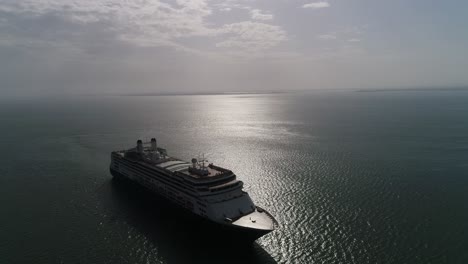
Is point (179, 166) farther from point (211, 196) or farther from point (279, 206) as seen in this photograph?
point (279, 206)

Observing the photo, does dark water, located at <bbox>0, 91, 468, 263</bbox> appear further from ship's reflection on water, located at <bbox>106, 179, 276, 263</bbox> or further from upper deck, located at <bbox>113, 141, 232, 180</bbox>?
upper deck, located at <bbox>113, 141, 232, 180</bbox>

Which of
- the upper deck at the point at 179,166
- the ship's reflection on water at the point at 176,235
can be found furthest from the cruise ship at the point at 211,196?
the ship's reflection on water at the point at 176,235

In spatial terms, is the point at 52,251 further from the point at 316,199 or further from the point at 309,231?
the point at 316,199

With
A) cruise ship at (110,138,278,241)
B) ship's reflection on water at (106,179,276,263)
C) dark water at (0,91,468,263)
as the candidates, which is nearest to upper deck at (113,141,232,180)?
cruise ship at (110,138,278,241)

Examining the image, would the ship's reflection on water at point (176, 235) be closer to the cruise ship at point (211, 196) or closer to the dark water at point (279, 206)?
the dark water at point (279, 206)

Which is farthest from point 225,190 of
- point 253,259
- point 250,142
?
point 250,142
